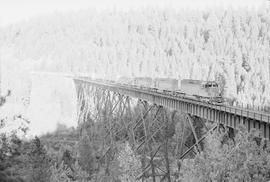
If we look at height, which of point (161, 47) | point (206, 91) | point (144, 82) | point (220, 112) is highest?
point (161, 47)

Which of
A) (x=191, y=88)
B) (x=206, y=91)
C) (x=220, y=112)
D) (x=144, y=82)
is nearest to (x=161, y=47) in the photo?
(x=144, y=82)

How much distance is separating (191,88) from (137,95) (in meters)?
6.16

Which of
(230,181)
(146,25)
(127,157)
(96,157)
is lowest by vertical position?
(96,157)

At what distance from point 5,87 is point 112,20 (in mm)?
54717

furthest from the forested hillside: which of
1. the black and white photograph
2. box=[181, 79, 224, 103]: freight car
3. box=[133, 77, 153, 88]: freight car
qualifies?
box=[181, 79, 224, 103]: freight car

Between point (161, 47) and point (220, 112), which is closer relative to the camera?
point (220, 112)

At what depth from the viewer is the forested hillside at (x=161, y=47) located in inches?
3250

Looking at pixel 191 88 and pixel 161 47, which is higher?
pixel 161 47

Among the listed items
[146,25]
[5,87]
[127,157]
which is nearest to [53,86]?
[5,87]

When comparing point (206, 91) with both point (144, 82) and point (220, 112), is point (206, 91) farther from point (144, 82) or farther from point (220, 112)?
point (144, 82)

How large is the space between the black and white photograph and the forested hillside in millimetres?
316

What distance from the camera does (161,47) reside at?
103m

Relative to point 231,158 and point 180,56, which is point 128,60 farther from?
point 231,158

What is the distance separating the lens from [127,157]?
78.1ft
